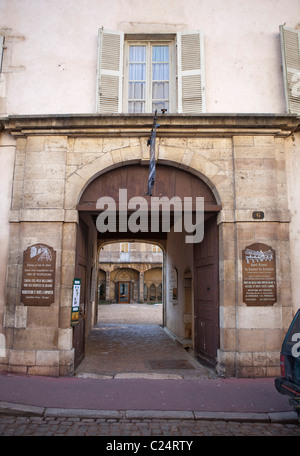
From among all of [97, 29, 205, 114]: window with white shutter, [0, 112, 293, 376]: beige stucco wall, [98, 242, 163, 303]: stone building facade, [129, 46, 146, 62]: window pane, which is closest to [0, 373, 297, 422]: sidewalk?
[0, 112, 293, 376]: beige stucco wall

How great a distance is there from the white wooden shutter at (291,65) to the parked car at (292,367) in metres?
4.70

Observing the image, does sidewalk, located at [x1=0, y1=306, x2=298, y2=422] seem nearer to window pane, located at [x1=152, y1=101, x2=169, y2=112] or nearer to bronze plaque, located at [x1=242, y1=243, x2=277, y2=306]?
bronze plaque, located at [x1=242, y1=243, x2=277, y2=306]

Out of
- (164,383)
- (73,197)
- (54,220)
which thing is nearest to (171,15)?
(73,197)

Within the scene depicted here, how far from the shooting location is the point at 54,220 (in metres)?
6.66

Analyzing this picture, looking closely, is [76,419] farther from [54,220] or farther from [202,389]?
[54,220]

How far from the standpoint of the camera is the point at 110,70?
291 inches

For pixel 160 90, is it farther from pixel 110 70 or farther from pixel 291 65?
pixel 291 65

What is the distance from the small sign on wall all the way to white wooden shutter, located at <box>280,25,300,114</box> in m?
5.41

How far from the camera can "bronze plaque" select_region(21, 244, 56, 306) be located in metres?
6.51

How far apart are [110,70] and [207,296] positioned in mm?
5108

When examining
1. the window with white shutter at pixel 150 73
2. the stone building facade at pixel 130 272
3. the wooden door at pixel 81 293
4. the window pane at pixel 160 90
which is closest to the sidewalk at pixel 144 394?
the wooden door at pixel 81 293

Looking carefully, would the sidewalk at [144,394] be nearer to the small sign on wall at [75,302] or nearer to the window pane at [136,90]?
the small sign on wall at [75,302]

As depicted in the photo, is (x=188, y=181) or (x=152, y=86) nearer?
(x=188, y=181)

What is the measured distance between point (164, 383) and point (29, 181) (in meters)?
4.42
